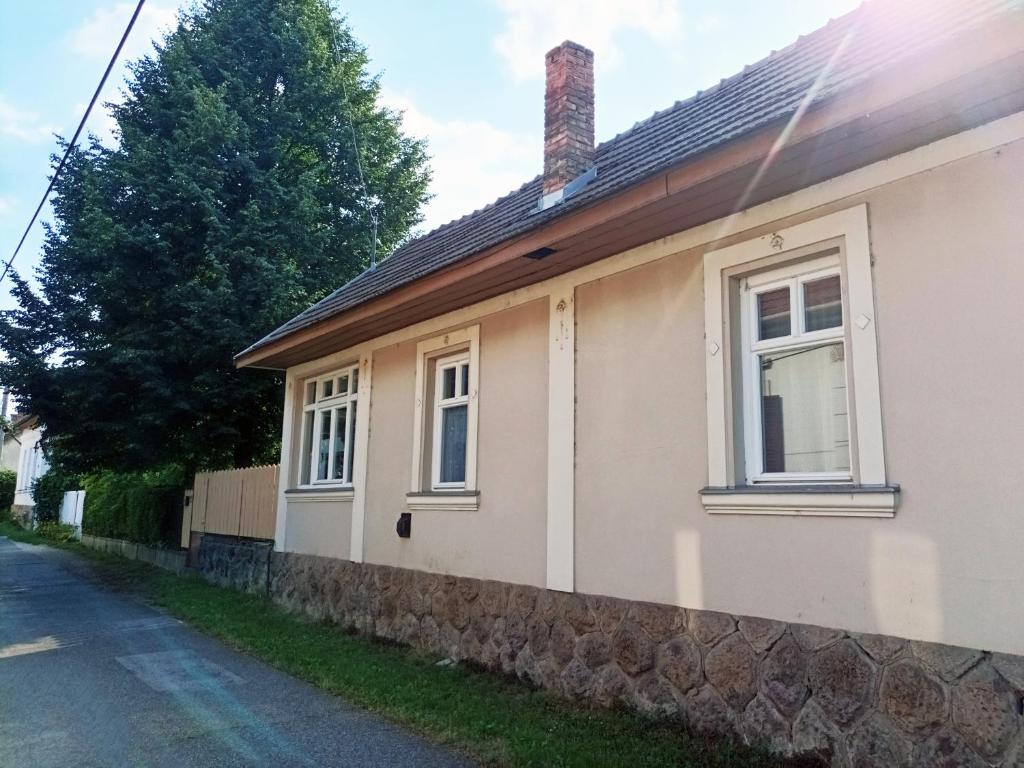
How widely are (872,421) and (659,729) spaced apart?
8.21 ft

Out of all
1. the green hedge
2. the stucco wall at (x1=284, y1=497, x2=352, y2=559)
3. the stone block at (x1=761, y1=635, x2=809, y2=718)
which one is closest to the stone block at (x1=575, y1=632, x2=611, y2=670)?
the stone block at (x1=761, y1=635, x2=809, y2=718)

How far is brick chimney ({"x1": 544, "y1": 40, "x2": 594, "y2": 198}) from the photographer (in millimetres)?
7371

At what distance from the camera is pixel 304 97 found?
1634 cm

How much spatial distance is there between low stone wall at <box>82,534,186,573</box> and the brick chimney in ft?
37.7

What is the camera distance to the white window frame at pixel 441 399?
8177 mm

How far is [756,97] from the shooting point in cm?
568

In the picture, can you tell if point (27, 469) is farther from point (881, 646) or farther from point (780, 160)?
point (881, 646)

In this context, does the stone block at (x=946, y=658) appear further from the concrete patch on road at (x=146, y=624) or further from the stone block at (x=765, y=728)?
the concrete patch on road at (x=146, y=624)

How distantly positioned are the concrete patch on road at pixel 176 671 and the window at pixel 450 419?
2.82 metres

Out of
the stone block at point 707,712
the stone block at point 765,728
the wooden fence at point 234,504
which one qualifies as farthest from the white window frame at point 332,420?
the stone block at point 765,728

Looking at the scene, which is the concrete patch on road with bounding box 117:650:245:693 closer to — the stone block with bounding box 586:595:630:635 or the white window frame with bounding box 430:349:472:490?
the white window frame with bounding box 430:349:472:490

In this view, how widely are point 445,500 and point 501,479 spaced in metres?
0.90

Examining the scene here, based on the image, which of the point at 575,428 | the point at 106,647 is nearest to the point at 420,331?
the point at 575,428

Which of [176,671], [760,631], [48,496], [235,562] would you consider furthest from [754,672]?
[48,496]
